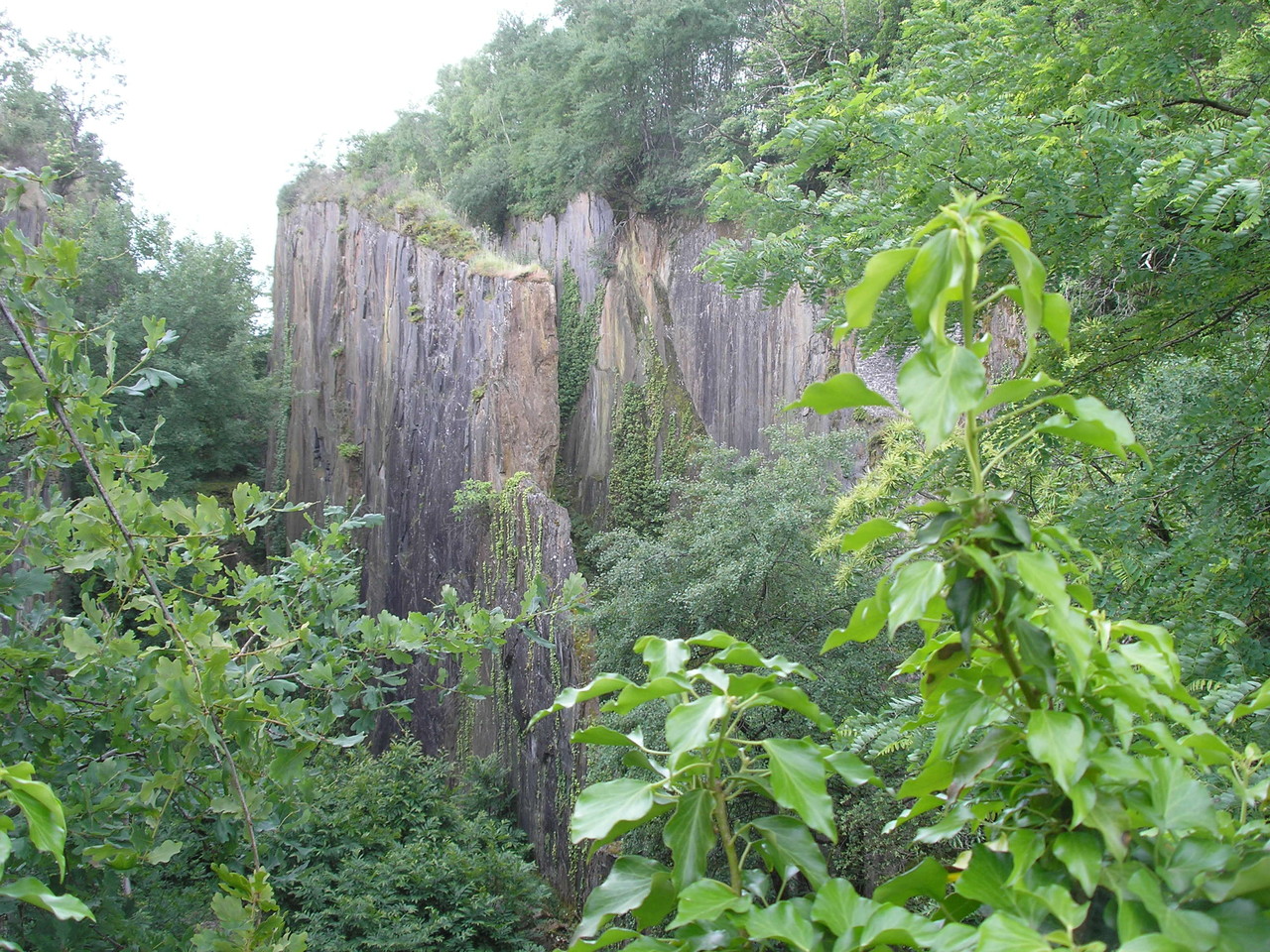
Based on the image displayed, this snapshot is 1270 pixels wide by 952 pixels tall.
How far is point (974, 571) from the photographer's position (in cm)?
73

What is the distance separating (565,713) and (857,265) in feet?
21.1

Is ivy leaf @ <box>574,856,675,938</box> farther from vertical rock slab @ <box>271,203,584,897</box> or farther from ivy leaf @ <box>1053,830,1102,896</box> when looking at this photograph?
vertical rock slab @ <box>271,203,584,897</box>

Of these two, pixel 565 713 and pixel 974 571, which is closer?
pixel 974 571

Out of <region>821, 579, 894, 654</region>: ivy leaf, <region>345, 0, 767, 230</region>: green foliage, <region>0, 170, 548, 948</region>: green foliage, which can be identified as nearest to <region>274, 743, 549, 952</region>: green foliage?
<region>0, 170, 548, 948</region>: green foliage

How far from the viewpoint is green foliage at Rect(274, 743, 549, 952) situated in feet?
21.6

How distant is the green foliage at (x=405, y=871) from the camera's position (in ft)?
21.6

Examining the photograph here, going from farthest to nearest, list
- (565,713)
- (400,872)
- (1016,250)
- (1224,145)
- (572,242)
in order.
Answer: (572,242), (565,713), (400,872), (1224,145), (1016,250)

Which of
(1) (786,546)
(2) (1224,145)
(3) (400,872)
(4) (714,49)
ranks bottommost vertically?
(3) (400,872)

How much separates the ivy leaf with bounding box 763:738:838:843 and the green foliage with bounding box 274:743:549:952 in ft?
18.9

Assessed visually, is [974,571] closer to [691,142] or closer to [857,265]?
[857,265]

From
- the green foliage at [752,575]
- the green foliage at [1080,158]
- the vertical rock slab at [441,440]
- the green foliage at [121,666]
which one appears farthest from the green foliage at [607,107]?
the green foliage at [121,666]

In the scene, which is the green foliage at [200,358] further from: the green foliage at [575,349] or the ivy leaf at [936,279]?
the ivy leaf at [936,279]

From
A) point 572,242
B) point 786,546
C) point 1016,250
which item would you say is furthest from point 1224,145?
point 572,242

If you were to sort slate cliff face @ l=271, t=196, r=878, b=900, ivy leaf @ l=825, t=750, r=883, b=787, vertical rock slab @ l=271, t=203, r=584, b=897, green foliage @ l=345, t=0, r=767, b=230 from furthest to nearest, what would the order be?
green foliage @ l=345, t=0, r=767, b=230
slate cliff face @ l=271, t=196, r=878, b=900
vertical rock slab @ l=271, t=203, r=584, b=897
ivy leaf @ l=825, t=750, r=883, b=787
